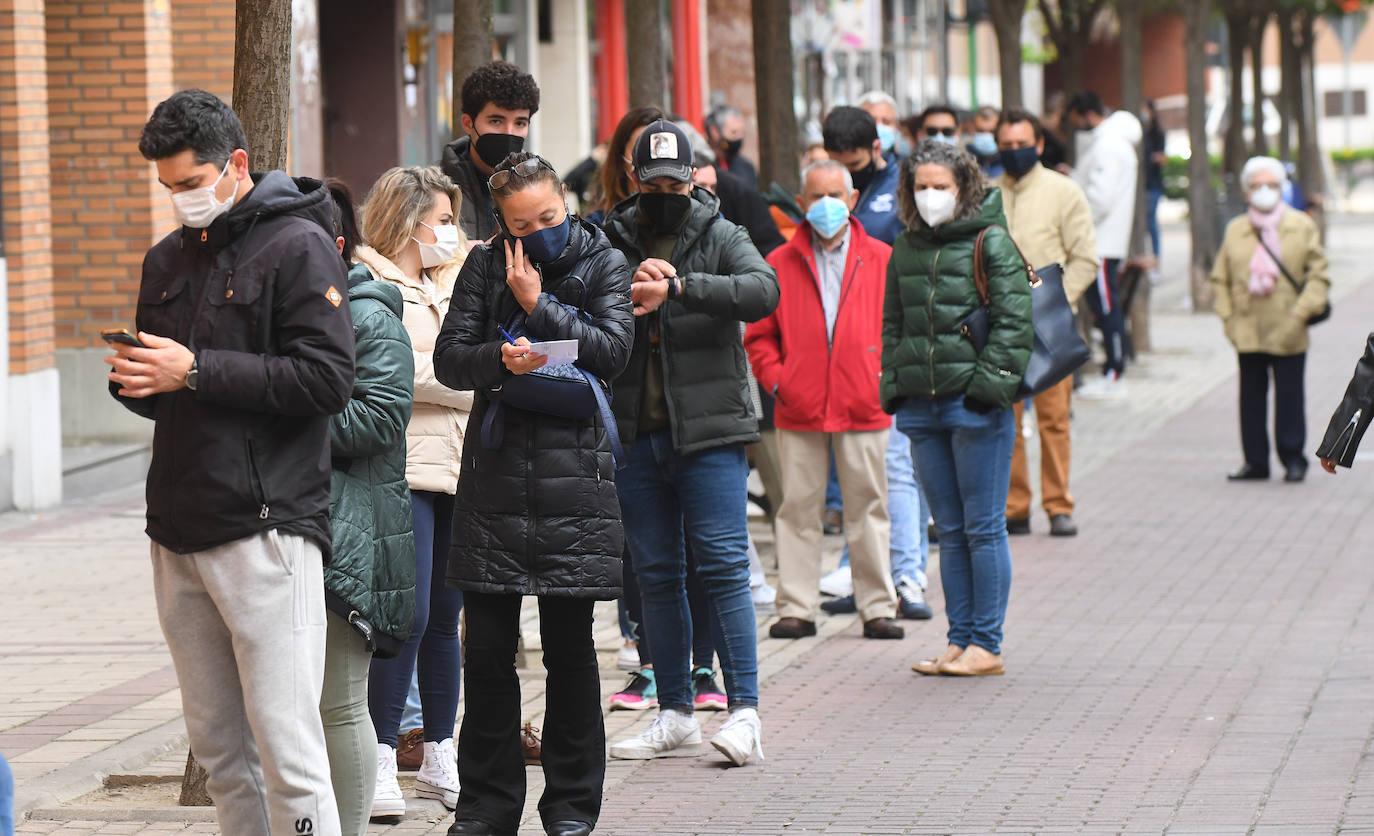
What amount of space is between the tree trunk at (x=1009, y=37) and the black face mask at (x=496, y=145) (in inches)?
503

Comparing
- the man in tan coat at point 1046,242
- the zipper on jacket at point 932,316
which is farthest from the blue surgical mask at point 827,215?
the man in tan coat at point 1046,242

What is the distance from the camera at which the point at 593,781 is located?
5828 mm

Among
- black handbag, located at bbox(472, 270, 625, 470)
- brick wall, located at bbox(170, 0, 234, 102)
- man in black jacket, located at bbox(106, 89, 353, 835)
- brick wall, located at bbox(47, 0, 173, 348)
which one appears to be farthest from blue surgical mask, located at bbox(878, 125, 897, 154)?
man in black jacket, located at bbox(106, 89, 353, 835)

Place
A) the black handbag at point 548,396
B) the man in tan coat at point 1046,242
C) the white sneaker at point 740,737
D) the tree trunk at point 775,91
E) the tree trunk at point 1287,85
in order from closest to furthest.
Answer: the black handbag at point 548,396 < the white sneaker at point 740,737 < the man in tan coat at point 1046,242 < the tree trunk at point 775,91 < the tree trunk at point 1287,85

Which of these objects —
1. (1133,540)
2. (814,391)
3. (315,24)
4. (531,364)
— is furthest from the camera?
(315,24)

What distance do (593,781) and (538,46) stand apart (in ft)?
53.5

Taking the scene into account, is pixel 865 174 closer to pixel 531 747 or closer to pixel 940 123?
pixel 940 123

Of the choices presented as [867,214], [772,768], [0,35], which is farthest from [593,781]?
[0,35]

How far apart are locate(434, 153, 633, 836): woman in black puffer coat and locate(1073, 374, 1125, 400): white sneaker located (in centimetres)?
1224

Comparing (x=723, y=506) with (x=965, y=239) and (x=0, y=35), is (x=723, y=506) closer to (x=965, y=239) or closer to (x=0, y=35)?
(x=965, y=239)

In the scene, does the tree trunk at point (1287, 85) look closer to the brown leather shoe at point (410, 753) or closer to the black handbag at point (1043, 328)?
the black handbag at point (1043, 328)

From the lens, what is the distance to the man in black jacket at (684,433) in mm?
6648

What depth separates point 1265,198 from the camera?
13.2 metres

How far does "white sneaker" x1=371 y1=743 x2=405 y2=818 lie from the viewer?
6008 millimetres
